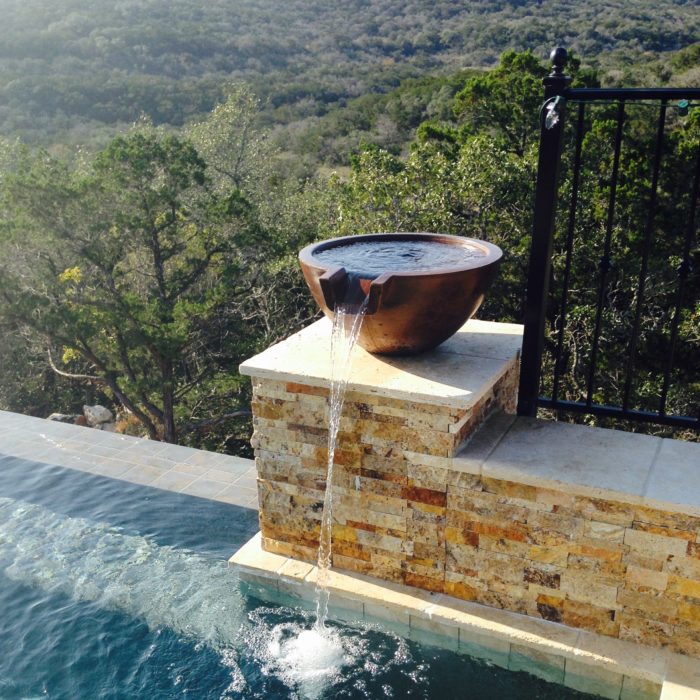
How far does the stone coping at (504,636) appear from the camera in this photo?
2.60 meters

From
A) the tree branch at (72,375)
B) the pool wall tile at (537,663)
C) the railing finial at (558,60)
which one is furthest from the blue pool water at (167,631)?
the tree branch at (72,375)

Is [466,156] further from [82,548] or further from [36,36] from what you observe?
[36,36]

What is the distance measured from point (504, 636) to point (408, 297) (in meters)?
1.34

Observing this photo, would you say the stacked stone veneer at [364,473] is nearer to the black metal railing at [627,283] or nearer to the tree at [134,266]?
the black metal railing at [627,283]

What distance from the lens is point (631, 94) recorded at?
270 cm

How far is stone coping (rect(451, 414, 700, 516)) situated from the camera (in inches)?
99.8

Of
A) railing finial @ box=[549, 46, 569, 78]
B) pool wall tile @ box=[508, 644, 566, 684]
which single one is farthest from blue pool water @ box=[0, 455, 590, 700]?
railing finial @ box=[549, 46, 569, 78]

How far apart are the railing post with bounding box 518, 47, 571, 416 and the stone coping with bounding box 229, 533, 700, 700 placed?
0.92 metres

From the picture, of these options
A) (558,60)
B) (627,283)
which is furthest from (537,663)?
(627,283)

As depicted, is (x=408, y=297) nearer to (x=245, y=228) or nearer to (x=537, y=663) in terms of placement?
(x=537, y=663)

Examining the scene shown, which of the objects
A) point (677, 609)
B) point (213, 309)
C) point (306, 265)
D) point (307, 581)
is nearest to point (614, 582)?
point (677, 609)

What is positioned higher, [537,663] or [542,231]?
[542,231]

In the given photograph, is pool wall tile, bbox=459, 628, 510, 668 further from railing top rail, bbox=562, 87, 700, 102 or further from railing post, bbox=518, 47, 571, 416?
railing top rail, bbox=562, 87, 700, 102

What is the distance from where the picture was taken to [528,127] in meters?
9.63
